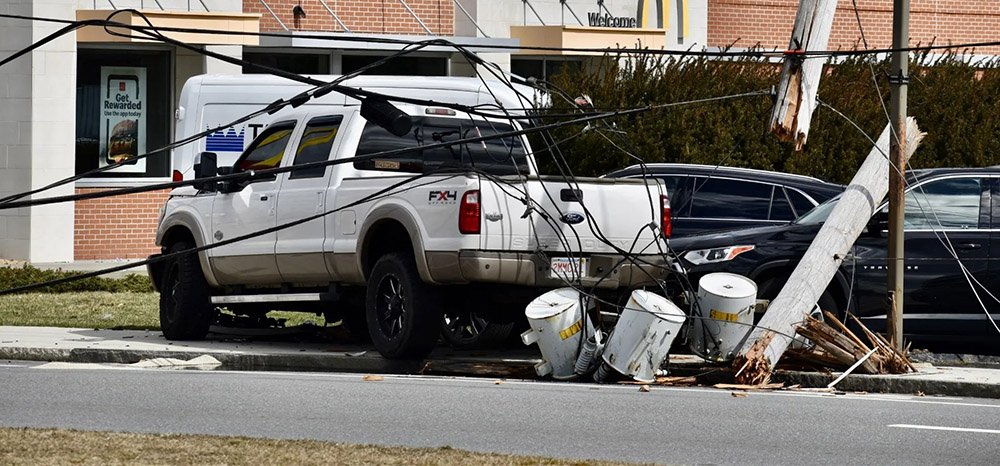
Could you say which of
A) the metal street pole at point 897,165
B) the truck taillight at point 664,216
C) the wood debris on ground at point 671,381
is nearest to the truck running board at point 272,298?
the truck taillight at point 664,216

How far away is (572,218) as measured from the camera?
42.5ft

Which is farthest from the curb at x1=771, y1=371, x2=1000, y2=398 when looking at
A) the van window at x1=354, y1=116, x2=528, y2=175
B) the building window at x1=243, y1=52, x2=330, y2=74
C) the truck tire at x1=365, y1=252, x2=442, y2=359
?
the building window at x1=243, y1=52, x2=330, y2=74

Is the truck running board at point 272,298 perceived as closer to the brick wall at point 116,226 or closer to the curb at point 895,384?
the curb at point 895,384

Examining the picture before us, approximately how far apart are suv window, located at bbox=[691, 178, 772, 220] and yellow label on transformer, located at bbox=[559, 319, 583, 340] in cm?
404

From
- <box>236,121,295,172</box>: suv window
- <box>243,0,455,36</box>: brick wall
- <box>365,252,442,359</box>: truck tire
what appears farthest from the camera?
<box>243,0,455,36</box>: brick wall

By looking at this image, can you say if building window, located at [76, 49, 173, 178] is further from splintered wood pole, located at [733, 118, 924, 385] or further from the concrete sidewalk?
splintered wood pole, located at [733, 118, 924, 385]

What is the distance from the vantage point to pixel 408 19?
2839 centimetres

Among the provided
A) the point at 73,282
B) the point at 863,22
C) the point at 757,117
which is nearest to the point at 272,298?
the point at 73,282

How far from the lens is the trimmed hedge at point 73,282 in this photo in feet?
66.8

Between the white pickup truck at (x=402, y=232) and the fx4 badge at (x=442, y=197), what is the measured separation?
11 millimetres

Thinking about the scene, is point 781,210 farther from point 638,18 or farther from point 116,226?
point 638,18

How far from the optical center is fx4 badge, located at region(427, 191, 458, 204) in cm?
1277

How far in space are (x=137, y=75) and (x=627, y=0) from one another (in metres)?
8.78

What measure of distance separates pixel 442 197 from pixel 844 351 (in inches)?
130
